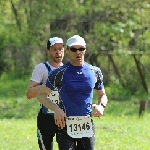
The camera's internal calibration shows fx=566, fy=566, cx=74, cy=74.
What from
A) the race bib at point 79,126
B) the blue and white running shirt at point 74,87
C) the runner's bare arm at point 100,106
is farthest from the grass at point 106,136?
the blue and white running shirt at point 74,87

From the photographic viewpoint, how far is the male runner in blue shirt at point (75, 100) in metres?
5.21

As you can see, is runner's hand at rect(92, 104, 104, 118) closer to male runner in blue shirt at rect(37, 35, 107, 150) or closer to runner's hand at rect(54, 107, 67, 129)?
male runner in blue shirt at rect(37, 35, 107, 150)

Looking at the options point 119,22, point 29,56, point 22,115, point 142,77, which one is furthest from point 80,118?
point 29,56

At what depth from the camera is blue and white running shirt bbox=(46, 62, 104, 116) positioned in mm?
5215

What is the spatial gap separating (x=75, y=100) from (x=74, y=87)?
12 centimetres

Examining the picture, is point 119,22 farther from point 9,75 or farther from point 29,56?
point 9,75

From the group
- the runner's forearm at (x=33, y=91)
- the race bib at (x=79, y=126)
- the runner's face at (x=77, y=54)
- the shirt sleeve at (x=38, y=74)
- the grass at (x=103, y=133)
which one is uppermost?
the runner's face at (x=77, y=54)

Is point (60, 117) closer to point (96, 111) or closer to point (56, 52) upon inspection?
point (96, 111)

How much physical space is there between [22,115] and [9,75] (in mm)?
10703

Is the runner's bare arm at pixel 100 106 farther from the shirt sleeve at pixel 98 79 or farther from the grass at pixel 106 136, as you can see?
the grass at pixel 106 136

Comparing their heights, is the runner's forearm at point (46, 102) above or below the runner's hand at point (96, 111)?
above

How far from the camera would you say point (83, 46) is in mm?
5234

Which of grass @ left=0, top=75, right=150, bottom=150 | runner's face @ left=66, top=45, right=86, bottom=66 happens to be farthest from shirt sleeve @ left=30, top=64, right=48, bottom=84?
grass @ left=0, top=75, right=150, bottom=150

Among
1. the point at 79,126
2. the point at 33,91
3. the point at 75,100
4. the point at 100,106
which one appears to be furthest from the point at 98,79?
the point at 33,91
